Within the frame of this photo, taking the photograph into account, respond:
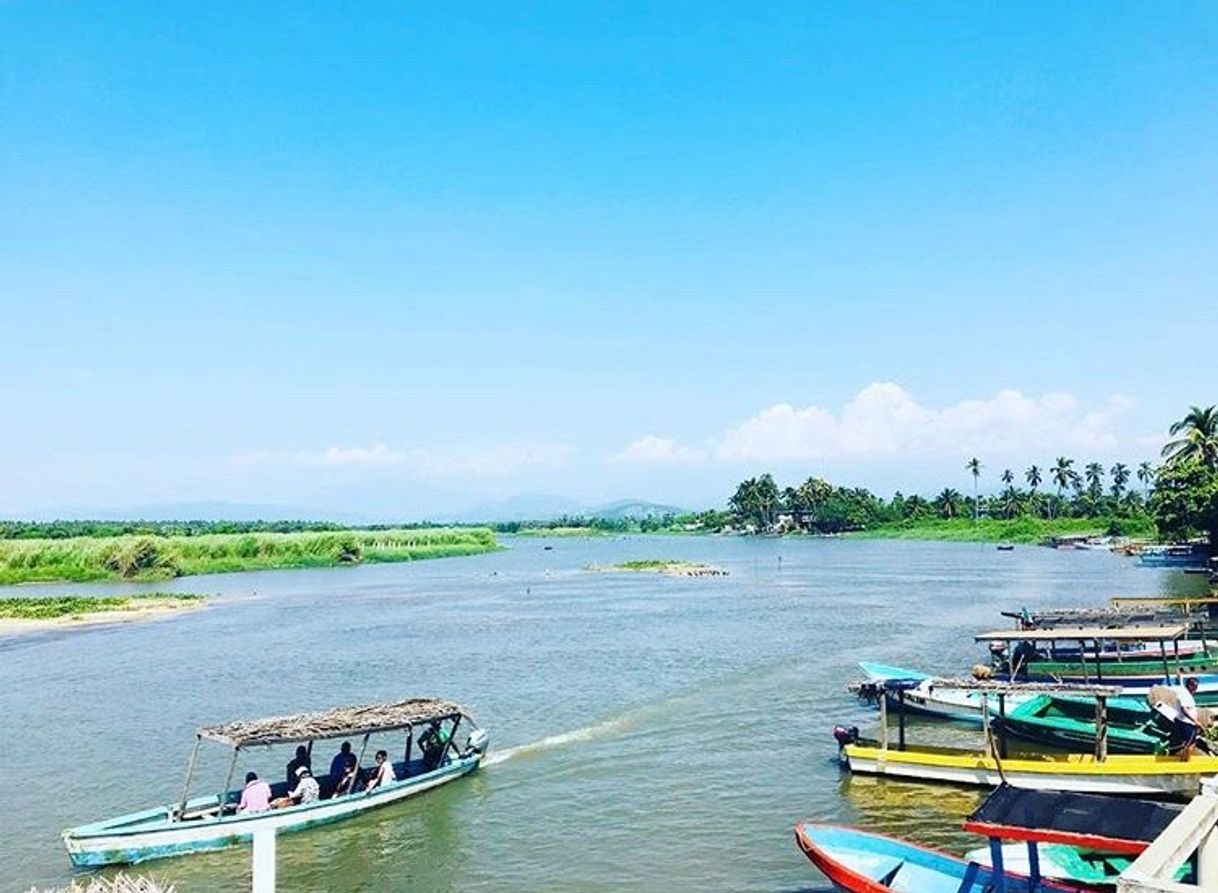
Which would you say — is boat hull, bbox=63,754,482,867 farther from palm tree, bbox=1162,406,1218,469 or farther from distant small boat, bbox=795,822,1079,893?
palm tree, bbox=1162,406,1218,469

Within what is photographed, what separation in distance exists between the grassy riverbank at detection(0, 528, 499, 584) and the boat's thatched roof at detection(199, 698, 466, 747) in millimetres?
78780

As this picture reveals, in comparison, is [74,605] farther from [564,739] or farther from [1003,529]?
[1003,529]

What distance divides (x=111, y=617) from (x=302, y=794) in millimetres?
49035

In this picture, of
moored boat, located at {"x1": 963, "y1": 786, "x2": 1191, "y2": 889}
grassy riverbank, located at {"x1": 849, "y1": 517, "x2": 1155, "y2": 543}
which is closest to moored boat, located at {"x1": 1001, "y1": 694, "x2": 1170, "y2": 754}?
moored boat, located at {"x1": 963, "y1": 786, "x2": 1191, "y2": 889}

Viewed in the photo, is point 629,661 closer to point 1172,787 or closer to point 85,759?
point 85,759

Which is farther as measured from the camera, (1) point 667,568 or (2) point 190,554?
(2) point 190,554

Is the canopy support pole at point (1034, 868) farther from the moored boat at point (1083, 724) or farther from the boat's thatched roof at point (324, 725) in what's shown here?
the boat's thatched roof at point (324, 725)

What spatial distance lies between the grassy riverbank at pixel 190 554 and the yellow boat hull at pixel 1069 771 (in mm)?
86890

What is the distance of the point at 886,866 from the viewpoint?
569 inches

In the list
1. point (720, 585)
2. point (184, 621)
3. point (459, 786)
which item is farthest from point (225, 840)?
point (720, 585)

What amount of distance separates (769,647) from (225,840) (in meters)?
28.6

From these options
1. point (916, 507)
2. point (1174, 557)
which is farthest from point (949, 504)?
point (1174, 557)

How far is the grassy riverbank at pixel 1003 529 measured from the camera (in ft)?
409

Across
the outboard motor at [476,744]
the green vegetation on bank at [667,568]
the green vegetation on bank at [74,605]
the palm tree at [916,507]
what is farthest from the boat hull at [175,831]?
the palm tree at [916,507]
